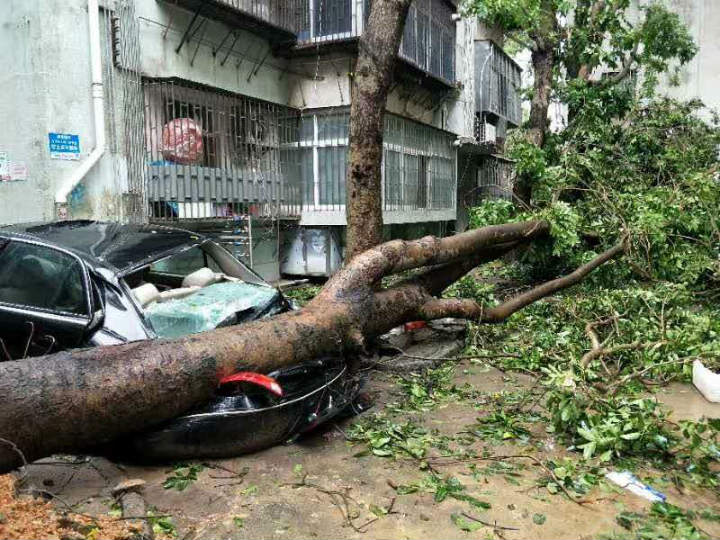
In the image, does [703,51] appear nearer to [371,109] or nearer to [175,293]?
[371,109]

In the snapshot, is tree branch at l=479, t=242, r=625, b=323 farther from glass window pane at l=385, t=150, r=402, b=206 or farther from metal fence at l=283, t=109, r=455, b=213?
glass window pane at l=385, t=150, r=402, b=206

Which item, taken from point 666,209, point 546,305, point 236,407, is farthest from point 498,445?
point 666,209

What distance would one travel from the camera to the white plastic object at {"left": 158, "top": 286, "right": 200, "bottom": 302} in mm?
4358

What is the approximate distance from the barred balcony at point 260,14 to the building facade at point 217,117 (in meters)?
0.03

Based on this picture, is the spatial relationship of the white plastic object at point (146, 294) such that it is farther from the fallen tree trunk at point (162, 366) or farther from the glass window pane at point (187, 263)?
the fallen tree trunk at point (162, 366)

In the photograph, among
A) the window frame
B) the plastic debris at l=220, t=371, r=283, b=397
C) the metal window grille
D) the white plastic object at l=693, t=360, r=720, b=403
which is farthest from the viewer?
the metal window grille

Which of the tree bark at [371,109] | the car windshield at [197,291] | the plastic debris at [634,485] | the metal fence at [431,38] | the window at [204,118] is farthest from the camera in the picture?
the metal fence at [431,38]

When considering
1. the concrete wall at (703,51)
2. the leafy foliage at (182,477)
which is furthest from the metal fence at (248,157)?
the concrete wall at (703,51)

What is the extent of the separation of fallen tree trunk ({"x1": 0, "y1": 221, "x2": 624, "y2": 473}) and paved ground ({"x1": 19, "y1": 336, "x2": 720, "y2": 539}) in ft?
1.22

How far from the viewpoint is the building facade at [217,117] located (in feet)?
23.2

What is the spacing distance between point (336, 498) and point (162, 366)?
4.25 feet

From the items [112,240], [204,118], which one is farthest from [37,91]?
[112,240]

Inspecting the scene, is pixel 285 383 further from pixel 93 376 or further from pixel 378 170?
pixel 378 170

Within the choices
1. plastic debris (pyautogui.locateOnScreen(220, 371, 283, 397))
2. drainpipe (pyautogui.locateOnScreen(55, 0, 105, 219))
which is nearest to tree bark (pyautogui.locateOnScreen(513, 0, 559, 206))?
drainpipe (pyautogui.locateOnScreen(55, 0, 105, 219))
